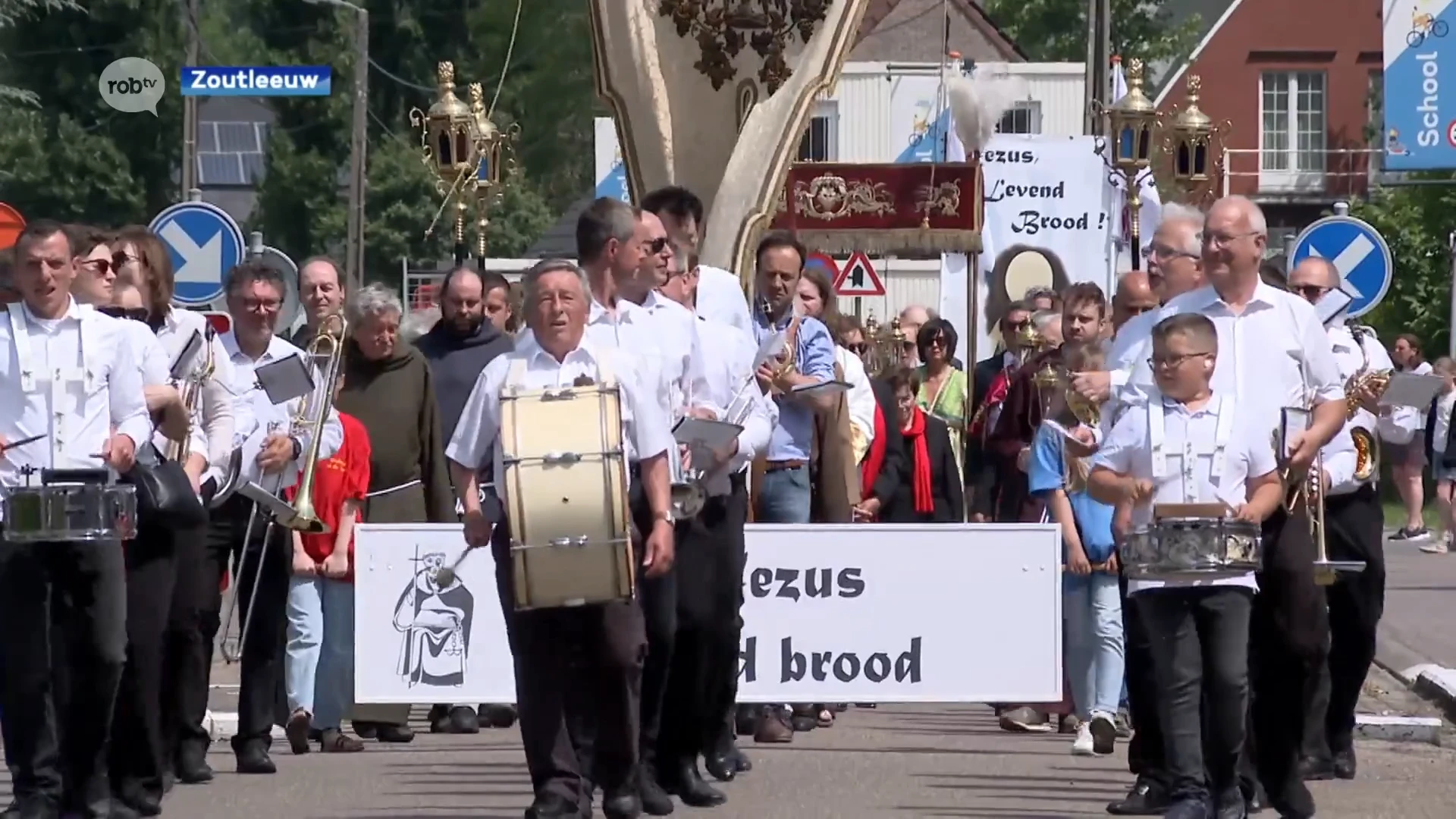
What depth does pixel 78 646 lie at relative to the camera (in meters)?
9.49

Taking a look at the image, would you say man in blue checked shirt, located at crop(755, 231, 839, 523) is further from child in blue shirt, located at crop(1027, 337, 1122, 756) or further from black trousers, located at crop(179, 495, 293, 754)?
black trousers, located at crop(179, 495, 293, 754)

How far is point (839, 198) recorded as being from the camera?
28.6 metres

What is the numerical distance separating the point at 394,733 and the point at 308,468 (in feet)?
4.71

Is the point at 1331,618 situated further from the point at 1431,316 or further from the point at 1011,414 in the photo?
the point at 1431,316

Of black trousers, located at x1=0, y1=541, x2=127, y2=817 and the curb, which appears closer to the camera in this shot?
black trousers, located at x1=0, y1=541, x2=127, y2=817

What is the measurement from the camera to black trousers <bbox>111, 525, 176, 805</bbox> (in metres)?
10.1

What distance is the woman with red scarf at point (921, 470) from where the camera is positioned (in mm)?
15031

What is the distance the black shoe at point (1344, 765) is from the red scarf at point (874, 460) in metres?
3.45

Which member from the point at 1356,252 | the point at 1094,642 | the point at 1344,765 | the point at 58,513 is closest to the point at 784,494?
the point at 1094,642

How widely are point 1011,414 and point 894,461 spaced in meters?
0.96

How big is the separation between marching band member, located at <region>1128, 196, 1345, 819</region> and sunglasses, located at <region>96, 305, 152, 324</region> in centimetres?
A: 315

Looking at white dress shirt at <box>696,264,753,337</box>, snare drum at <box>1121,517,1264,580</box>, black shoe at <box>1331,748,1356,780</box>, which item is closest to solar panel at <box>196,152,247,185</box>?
white dress shirt at <box>696,264,753,337</box>

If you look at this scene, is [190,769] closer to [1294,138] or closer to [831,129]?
[831,129]

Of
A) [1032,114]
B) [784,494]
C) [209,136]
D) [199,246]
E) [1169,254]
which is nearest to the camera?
[1169,254]
